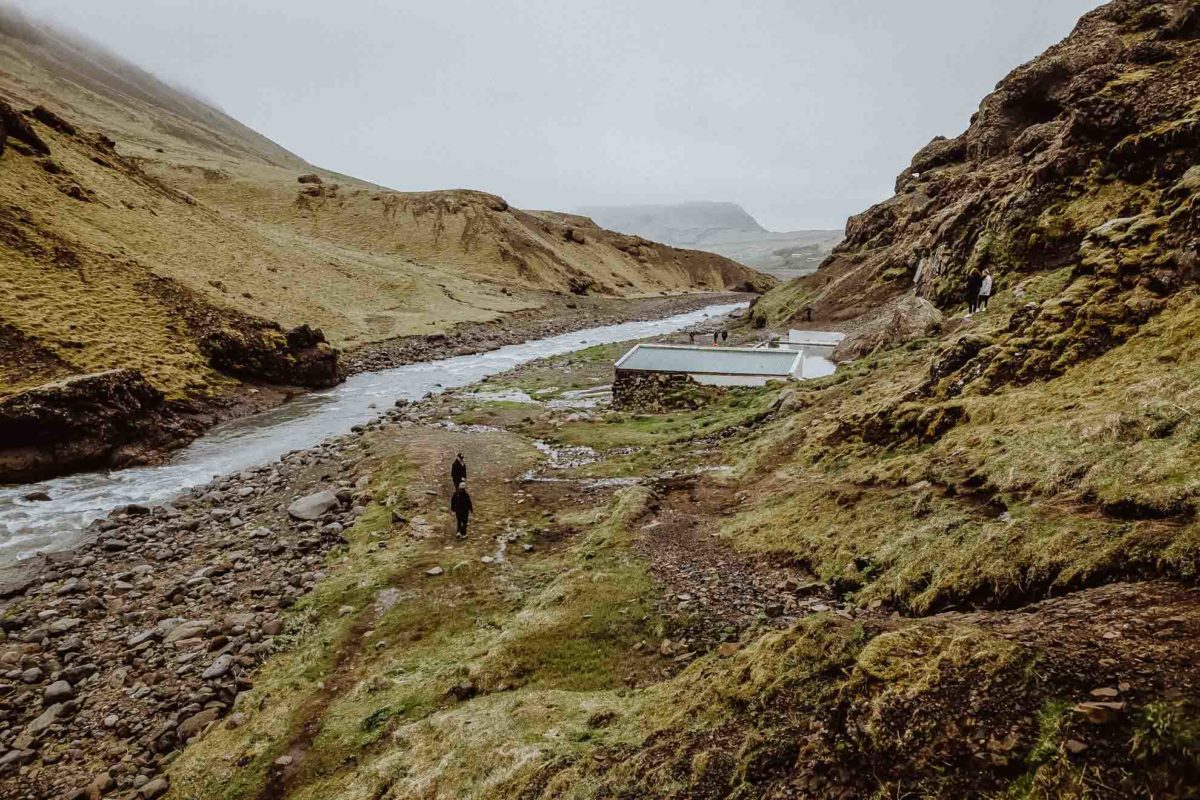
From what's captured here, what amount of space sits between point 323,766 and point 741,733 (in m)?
7.02

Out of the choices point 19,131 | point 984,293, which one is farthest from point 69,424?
point 984,293

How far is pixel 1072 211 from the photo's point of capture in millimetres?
27484

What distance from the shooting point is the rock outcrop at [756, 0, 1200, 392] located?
14.1 m

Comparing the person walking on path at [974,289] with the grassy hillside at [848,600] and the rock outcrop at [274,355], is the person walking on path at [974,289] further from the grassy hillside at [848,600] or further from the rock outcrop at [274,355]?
the rock outcrop at [274,355]

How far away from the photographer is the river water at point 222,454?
21047 millimetres

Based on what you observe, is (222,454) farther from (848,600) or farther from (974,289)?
(974,289)

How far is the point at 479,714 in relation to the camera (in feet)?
29.6

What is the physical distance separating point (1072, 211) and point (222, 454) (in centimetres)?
4251

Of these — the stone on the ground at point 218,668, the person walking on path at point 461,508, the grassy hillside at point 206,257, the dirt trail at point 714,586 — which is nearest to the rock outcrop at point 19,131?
the grassy hillside at point 206,257

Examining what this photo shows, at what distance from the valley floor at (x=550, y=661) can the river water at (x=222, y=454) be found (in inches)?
90.3

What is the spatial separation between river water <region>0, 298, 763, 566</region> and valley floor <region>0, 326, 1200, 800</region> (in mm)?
2294

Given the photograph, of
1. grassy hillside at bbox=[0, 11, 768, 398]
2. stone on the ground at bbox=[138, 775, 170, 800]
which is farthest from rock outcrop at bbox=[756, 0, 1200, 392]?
grassy hillside at bbox=[0, 11, 768, 398]

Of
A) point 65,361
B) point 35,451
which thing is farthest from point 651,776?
point 65,361

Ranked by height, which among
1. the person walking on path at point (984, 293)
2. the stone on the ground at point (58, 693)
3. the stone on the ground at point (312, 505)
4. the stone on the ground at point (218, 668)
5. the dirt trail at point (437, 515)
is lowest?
the stone on the ground at point (58, 693)
